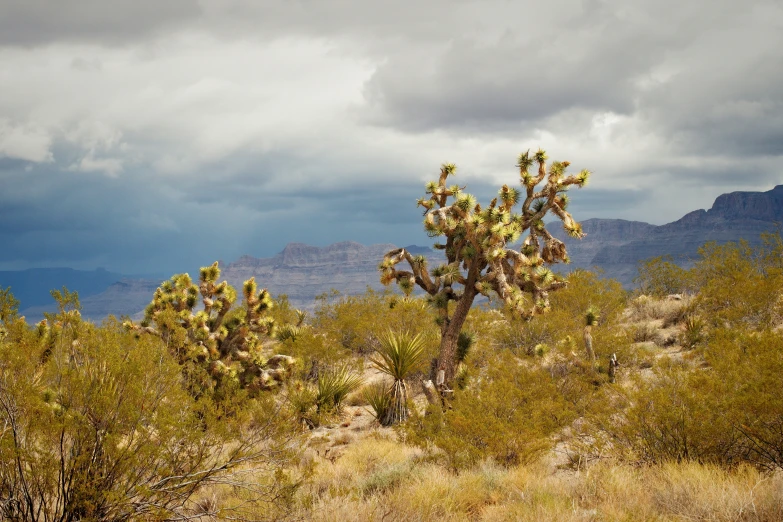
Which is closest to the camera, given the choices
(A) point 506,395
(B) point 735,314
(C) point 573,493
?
(C) point 573,493

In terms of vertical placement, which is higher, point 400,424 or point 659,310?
point 659,310

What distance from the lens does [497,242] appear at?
13820 mm

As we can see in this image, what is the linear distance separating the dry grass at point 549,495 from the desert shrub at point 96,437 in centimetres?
122

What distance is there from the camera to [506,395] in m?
10.3

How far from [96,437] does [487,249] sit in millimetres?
10166

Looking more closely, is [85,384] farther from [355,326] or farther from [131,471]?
[355,326]

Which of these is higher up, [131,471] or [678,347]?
[131,471]

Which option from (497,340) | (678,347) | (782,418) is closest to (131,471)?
(782,418)

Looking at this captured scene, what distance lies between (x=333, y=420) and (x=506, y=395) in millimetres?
7754

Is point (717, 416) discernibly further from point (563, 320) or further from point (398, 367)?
point (563, 320)

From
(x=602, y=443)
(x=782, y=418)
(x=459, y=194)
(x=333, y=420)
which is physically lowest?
(x=333, y=420)

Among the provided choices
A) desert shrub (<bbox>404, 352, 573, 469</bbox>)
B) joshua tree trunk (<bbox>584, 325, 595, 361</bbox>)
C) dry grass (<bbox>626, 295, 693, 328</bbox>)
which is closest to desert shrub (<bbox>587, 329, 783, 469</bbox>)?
desert shrub (<bbox>404, 352, 573, 469</bbox>)

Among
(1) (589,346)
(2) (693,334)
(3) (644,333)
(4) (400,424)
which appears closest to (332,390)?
(4) (400,424)

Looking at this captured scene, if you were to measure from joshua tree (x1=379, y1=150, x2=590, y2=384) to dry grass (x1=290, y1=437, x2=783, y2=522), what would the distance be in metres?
6.12
